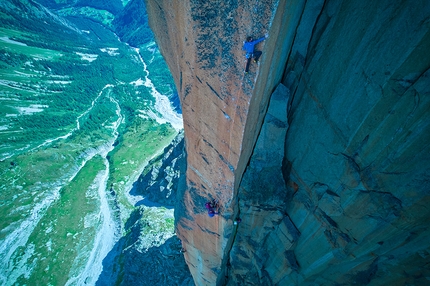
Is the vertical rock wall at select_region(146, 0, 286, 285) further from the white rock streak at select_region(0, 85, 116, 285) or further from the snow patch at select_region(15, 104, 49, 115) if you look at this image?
the snow patch at select_region(15, 104, 49, 115)

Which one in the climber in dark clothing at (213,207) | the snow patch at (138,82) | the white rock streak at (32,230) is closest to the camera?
the climber in dark clothing at (213,207)

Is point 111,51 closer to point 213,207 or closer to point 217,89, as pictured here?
point 213,207

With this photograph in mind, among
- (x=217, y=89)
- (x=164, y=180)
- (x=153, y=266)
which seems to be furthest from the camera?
(x=164, y=180)

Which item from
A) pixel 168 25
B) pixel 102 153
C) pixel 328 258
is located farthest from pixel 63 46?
pixel 328 258

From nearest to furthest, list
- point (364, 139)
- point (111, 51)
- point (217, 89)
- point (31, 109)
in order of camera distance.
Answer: point (364, 139) → point (217, 89) → point (31, 109) → point (111, 51)

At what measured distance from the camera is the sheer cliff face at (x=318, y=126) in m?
4.95

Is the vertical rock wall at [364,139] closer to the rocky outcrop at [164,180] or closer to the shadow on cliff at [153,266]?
the shadow on cliff at [153,266]

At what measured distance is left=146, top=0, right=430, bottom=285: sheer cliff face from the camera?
495 cm

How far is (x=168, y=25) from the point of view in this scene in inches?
314

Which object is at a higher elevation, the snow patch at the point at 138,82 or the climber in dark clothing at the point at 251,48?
the snow patch at the point at 138,82

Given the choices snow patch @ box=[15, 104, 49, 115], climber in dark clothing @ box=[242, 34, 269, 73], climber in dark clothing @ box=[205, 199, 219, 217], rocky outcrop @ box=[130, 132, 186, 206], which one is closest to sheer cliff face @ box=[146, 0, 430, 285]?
climber in dark clothing @ box=[242, 34, 269, 73]

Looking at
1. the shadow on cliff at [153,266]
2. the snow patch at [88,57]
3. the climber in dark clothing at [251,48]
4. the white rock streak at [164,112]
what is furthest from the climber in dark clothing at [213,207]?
the snow patch at [88,57]

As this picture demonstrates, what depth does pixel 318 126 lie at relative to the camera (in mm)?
7195

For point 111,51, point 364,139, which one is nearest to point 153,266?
point 364,139
